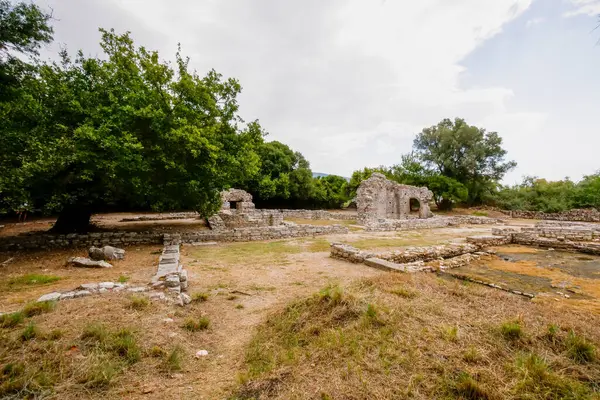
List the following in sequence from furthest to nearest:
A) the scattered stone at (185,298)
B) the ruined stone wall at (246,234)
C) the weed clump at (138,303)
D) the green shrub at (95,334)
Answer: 1. the ruined stone wall at (246,234)
2. the scattered stone at (185,298)
3. the weed clump at (138,303)
4. the green shrub at (95,334)

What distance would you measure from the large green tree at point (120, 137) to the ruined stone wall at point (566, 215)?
3267 centimetres

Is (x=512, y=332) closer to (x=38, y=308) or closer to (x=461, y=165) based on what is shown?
(x=38, y=308)

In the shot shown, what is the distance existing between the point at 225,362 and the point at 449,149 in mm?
40355

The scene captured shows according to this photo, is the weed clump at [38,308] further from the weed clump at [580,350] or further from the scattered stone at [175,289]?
the weed clump at [580,350]

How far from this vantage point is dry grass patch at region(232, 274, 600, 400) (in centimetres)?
234

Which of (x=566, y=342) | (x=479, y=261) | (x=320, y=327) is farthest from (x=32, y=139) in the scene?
(x=479, y=261)

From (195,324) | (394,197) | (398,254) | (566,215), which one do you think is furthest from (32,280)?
(566,215)

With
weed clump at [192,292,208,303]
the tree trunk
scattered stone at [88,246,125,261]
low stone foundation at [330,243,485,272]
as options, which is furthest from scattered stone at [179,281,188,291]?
the tree trunk

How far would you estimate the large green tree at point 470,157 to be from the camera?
34938mm

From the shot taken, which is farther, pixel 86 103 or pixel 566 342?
pixel 86 103

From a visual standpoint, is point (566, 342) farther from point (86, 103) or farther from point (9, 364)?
point (86, 103)

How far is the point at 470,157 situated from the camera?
34.6 m

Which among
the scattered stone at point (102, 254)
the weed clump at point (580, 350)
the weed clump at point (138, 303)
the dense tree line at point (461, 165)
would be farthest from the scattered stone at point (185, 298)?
the dense tree line at point (461, 165)

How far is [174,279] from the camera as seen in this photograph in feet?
17.6
